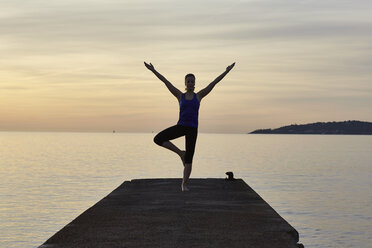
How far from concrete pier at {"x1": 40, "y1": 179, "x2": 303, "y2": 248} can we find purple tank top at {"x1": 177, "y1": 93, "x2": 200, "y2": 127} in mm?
1593

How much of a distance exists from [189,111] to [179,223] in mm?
3732

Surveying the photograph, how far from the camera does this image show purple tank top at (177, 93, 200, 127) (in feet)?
37.9

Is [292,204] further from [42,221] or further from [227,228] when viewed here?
[227,228]

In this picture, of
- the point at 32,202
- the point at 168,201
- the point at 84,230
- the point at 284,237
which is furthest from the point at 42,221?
the point at 284,237

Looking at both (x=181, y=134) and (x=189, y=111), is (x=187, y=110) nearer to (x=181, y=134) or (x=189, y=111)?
(x=189, y=111)

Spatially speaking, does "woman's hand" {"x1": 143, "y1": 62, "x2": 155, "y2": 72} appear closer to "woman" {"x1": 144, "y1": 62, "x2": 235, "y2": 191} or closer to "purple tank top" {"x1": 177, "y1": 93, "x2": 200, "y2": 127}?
"woman" {"x1": 144, "y1": 62, "x2": 235, "y2": 191}

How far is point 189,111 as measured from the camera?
11.6m

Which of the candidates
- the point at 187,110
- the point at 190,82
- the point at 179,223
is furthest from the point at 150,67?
the point at 179,223

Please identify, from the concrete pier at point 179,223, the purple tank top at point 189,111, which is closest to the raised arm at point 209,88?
the purple tank top at point 189,111

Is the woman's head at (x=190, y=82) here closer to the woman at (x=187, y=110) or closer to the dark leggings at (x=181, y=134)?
the woman at (x=187, y=110)

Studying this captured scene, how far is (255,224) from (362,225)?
45.7 ft

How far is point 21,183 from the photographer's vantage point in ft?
121

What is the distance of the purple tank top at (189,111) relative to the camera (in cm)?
1156

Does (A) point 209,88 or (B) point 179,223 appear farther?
(A) point 209,88
